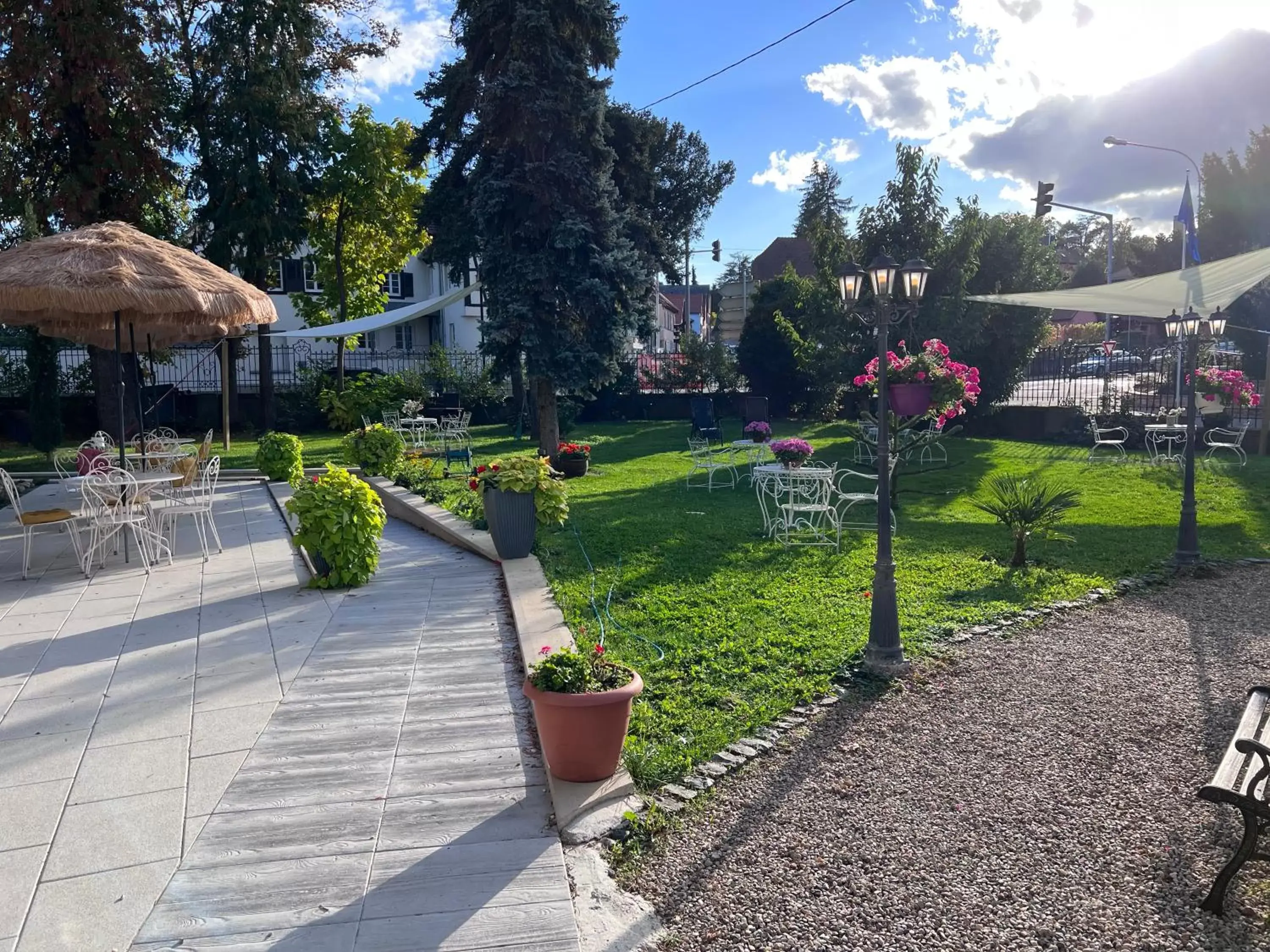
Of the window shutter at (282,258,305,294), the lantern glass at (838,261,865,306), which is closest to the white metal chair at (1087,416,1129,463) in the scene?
the lantern glass at (838,261,865,306)

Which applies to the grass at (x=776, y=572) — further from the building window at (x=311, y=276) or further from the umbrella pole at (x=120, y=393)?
the building window at (x=311, y=276)

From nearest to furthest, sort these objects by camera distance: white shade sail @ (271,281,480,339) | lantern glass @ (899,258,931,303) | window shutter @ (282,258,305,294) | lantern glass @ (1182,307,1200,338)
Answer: lantern glass @ (899,258,931,303)
lantern glass @ (1182,307,1200,338)
white shade sail @ (271,281,480,339)
window shutter @ (282,258,305,294)

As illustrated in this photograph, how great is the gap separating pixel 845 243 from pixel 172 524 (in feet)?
43.5

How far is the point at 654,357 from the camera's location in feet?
78.1

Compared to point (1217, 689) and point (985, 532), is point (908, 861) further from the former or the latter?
point (985, 532)

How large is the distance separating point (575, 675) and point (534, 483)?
405cm

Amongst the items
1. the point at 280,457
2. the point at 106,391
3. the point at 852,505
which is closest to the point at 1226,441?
the point at 852,505

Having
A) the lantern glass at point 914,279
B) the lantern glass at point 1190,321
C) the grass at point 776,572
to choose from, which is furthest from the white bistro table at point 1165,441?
the lantern glass at point 914,279

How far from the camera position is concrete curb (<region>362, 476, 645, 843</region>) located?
130 inches

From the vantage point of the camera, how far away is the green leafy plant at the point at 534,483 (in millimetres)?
7387

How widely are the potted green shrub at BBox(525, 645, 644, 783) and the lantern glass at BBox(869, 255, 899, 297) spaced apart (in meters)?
2.89

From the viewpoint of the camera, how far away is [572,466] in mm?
13086

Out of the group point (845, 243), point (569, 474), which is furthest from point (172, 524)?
point (845, 243)

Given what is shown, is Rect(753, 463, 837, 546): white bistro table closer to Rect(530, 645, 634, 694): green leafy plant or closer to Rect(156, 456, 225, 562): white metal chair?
Rect(530, 645, 634, 694): green leafy plant
